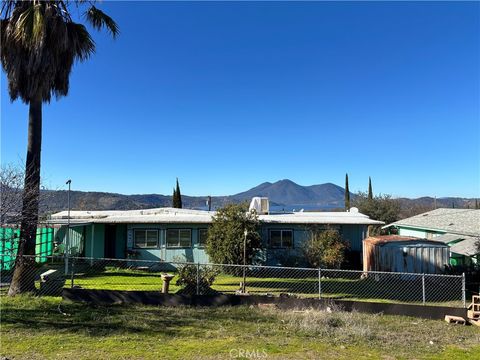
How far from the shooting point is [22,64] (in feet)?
38.9

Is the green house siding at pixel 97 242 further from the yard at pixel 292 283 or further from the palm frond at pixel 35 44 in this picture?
the palm frond at pixel 35 44

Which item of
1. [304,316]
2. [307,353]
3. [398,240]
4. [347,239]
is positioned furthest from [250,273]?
[307,353]

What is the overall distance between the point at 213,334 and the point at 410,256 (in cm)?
1211

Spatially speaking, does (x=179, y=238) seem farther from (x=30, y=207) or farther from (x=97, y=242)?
(x=30, y=207)

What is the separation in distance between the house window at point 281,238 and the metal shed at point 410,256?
4426 mm

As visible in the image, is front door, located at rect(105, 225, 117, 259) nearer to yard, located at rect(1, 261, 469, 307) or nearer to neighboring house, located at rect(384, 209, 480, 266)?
yard, located at rect(1, 261, 469, 307)

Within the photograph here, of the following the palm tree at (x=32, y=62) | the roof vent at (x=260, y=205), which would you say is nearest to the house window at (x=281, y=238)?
the roof vent at (x=260, y=205)

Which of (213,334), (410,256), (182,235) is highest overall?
(182,235)

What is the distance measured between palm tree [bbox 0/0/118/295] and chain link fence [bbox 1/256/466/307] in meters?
0.78

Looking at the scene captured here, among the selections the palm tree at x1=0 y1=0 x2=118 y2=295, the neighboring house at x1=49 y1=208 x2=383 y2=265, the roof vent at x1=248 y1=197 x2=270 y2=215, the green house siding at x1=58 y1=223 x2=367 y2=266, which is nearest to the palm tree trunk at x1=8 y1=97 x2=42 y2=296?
the palm tree at x1=0 y1=0 x2=118 y2=295

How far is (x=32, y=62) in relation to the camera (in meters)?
11.7

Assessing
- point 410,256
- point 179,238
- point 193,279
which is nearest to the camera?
point 193,279

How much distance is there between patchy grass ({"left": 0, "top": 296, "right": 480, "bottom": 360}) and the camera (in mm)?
7102

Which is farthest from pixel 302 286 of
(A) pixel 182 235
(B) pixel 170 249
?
(B) pixel 170 249
